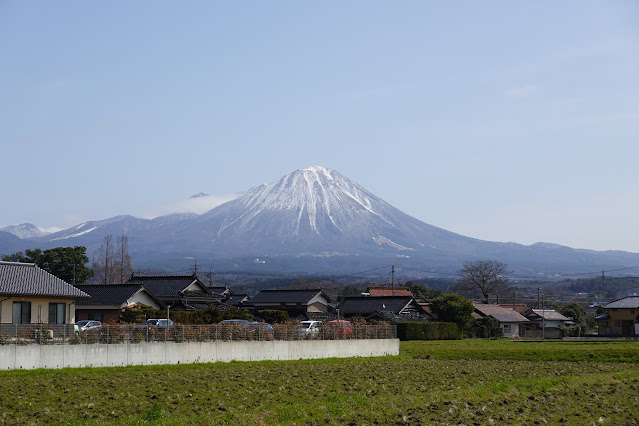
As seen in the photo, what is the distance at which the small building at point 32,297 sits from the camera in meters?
35.2

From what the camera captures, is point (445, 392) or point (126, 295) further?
point (126, 295)

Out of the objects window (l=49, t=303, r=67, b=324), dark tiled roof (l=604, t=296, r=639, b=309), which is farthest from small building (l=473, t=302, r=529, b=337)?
window (l=49, t=303, r=67, b=324)

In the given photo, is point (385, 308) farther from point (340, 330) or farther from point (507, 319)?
point (340, 330)

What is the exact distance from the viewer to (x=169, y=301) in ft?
192

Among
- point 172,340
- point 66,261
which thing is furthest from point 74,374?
point 66,261

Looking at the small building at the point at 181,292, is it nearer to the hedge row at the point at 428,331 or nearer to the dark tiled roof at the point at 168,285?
the dark tiled roof at the point at 168,285

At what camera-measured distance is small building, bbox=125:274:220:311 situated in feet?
192

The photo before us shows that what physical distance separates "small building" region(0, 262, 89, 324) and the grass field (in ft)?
33.0

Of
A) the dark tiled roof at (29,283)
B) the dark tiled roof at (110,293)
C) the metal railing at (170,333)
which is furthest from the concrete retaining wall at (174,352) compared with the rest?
the dark tiled roof at (110,293)

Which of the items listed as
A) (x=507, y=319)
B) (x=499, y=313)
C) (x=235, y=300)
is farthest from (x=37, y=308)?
(x=499, y=313)

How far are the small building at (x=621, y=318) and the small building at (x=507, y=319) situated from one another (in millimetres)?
7411

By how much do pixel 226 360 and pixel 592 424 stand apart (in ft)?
58.9

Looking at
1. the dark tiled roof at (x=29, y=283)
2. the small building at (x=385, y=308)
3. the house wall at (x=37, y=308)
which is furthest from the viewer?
the small building at (x=385, y=308)

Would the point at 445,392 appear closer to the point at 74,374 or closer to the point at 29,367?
the point at 74,374
